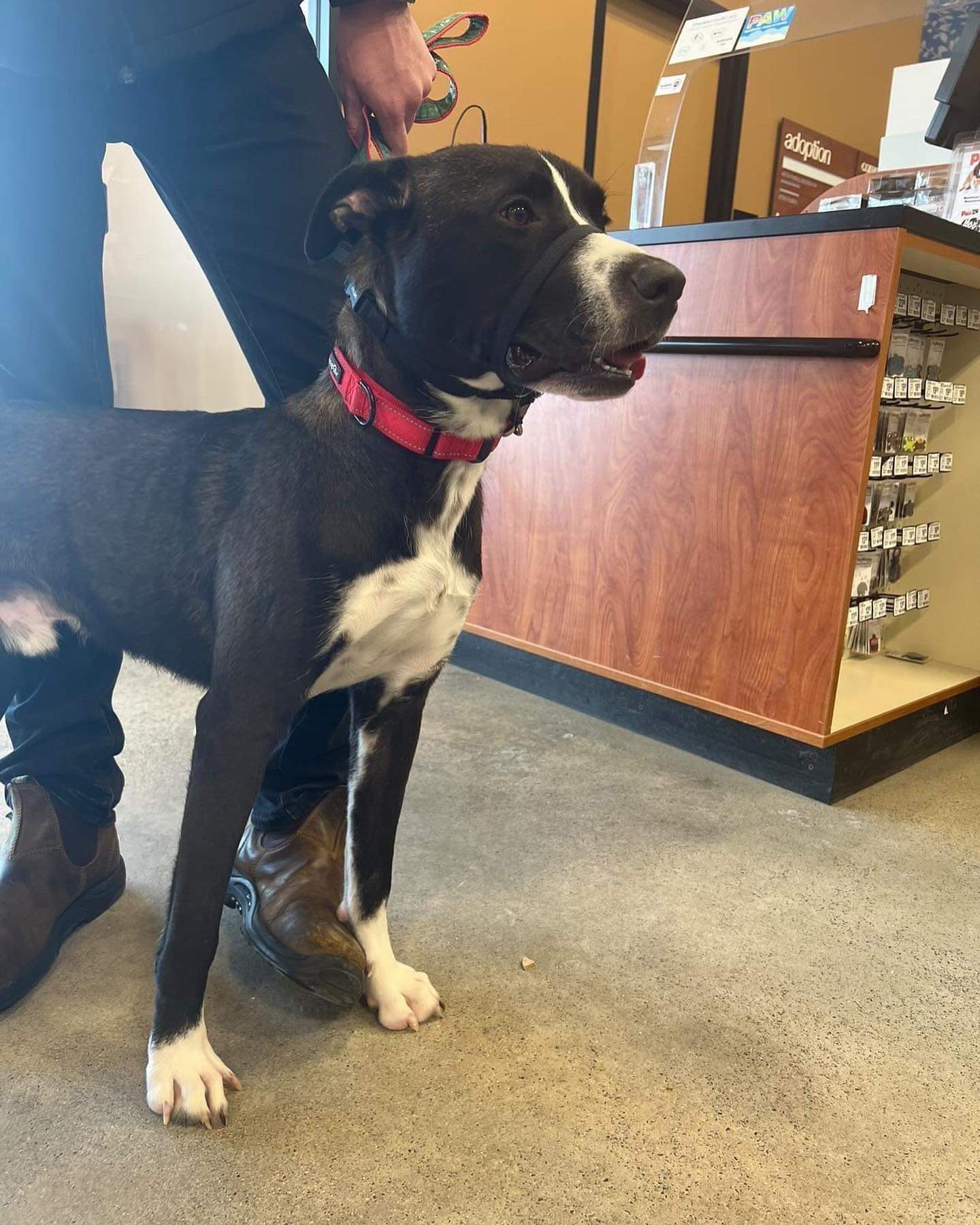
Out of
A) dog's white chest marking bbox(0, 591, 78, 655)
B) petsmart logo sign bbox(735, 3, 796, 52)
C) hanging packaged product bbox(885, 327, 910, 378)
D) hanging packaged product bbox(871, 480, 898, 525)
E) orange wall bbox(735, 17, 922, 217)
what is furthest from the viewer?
orange wall bbox(735, 17, 922, 217)

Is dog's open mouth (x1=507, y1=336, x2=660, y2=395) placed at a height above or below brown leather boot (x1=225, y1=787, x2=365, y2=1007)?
above

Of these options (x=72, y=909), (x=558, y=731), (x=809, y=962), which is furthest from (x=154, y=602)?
(x=558, y=731)

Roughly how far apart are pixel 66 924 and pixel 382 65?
48.7 inches

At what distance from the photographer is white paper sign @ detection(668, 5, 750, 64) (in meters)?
2.58

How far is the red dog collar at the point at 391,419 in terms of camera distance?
104 cm

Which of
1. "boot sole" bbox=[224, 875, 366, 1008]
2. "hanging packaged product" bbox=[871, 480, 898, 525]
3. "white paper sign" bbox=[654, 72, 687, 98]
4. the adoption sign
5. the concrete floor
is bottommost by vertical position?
the concrete floor

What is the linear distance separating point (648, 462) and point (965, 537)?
852 mm

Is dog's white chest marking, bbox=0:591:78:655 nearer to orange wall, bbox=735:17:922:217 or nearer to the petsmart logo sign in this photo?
the petsmart logo sign

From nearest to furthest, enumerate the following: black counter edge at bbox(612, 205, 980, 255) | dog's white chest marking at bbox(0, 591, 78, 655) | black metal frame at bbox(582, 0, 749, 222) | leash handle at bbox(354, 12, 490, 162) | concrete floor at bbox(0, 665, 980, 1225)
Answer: concrete floor at bbox(0, 665, 980, 1225)
dog's white chest marking at bbox(0, 591, 78, 655)
leash handle at bbox(354, 12, 490, 162)
black counter edge at bbox(612, 205, 980, 255)
black metal frame at bbox(582, 0, 749, 222)

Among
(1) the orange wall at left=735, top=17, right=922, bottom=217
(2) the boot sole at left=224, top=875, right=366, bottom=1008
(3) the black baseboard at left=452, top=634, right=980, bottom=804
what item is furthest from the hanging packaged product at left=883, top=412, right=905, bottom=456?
(1) the orange wall at left=735, top=17, right=922, bottom=217

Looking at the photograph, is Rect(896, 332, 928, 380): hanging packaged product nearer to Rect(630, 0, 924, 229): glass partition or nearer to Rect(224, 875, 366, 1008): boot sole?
Rect(630, 0, 924, 229): glass partition

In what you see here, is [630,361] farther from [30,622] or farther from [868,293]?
[868,293]

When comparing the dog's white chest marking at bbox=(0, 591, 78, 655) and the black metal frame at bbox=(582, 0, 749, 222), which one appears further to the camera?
the black metal frame at bbox=(582, 0, 749, 222)

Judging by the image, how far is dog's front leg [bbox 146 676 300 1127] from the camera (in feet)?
3.32
